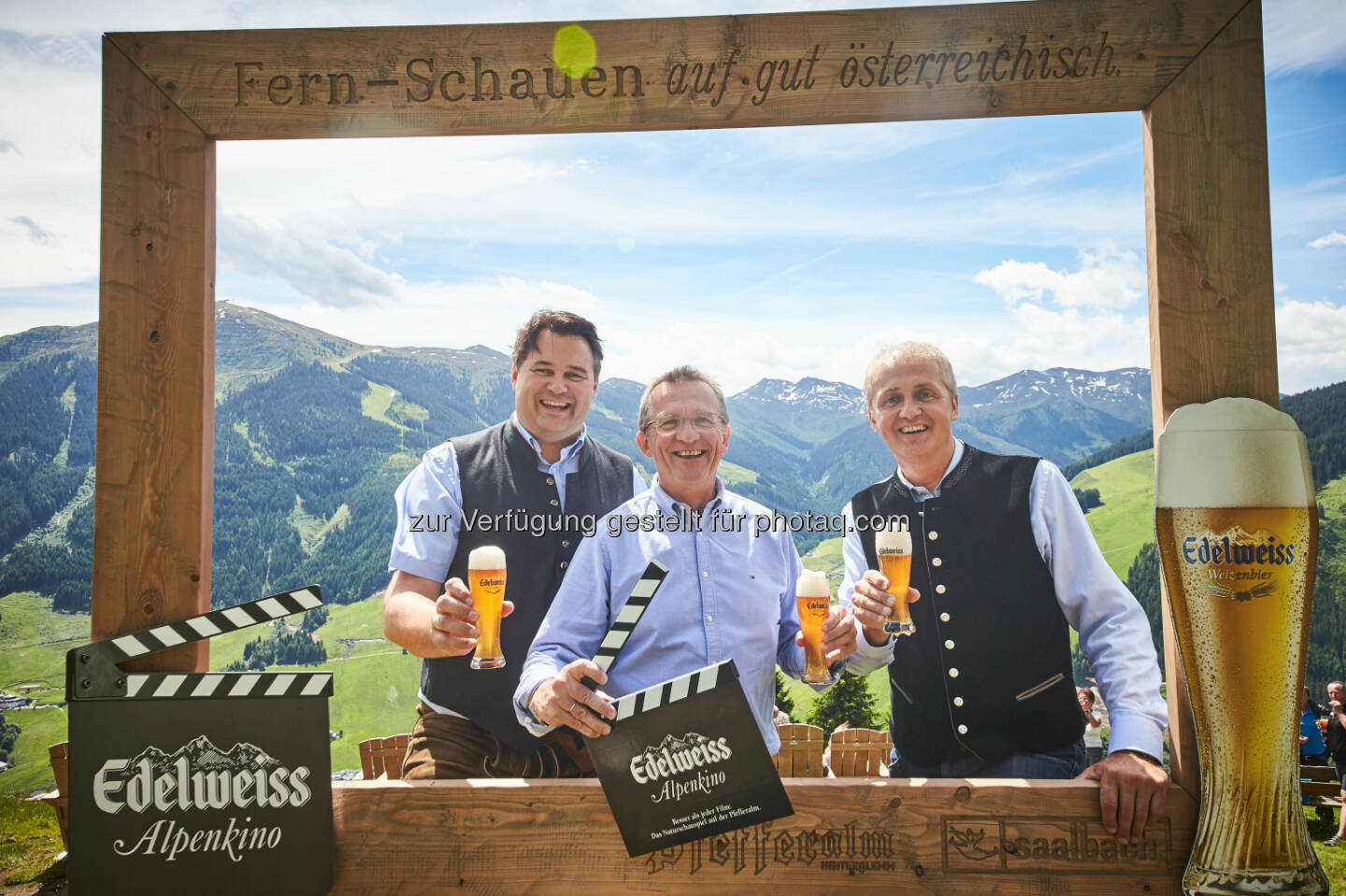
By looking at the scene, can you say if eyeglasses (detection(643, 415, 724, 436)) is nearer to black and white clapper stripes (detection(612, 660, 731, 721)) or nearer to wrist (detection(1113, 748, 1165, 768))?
black and white clapper stripes (detection(612, 660, 731, 721))

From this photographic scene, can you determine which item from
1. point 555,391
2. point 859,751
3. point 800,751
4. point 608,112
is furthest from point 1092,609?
point 608,112

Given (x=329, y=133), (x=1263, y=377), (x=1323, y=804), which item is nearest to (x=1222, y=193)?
(x=1263, y=377)

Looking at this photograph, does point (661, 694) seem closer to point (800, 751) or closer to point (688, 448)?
point (800, 751)

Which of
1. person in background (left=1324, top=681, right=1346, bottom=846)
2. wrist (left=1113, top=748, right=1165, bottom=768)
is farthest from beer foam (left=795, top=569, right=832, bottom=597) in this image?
person in background (left=1324, top=681, right=1346, bottom=846)

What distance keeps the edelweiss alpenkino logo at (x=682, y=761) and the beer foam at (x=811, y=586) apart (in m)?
0.77

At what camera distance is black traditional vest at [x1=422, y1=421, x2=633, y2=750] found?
3877 millimetres

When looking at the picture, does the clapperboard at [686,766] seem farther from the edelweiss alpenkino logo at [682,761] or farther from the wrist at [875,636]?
the wrist at [875,636]

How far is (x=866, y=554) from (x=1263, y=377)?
2.01 m

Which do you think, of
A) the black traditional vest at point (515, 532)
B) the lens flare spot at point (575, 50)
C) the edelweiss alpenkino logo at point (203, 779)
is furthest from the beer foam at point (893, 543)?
the edelweiss alpenkino logo at point (203, 779)

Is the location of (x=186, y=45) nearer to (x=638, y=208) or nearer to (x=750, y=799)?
(x=638, y=208)

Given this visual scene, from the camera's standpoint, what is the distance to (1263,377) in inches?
141

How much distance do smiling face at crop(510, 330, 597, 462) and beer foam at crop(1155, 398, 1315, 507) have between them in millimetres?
2810

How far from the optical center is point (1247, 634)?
3.29 meters

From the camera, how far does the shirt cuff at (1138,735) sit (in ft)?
11.7
